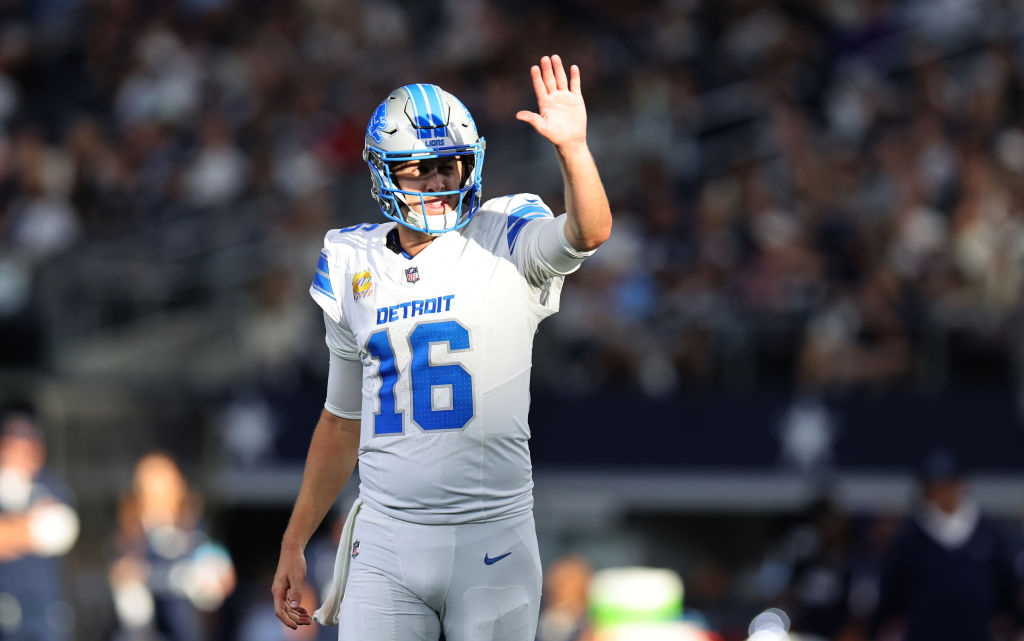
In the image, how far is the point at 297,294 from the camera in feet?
41.2

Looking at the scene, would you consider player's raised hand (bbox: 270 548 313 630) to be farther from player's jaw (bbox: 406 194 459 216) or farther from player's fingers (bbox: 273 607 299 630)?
player's jaw (bbox: 406 194 459 216)

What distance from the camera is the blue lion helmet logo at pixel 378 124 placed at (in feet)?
14.0

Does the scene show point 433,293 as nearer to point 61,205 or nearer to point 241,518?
point 241,518

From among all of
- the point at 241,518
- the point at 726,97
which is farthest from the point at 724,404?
the point at 241,518

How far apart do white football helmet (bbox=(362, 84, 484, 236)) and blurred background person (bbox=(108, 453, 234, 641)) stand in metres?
5.48

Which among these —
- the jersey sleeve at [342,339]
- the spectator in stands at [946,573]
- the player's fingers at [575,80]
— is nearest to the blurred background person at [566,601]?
the spectator in stands at [946,573]

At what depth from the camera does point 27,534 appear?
364 inches

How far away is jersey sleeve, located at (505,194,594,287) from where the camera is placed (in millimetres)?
3908

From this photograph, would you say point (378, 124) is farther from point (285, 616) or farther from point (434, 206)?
point (285, 616)

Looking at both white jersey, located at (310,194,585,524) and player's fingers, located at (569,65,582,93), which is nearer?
player's fingers, located at (569,65,582,93)

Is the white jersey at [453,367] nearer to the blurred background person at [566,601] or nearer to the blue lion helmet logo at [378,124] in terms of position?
the blue lion helmet logo at [378,124]

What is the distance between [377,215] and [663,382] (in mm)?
3484

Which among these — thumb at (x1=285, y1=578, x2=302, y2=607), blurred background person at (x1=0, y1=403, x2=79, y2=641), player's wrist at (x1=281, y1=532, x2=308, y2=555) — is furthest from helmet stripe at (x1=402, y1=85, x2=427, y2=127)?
blurred background person at (x1=0, y1=403, x2=79, y2=641)

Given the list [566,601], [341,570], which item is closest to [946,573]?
[566,601]
